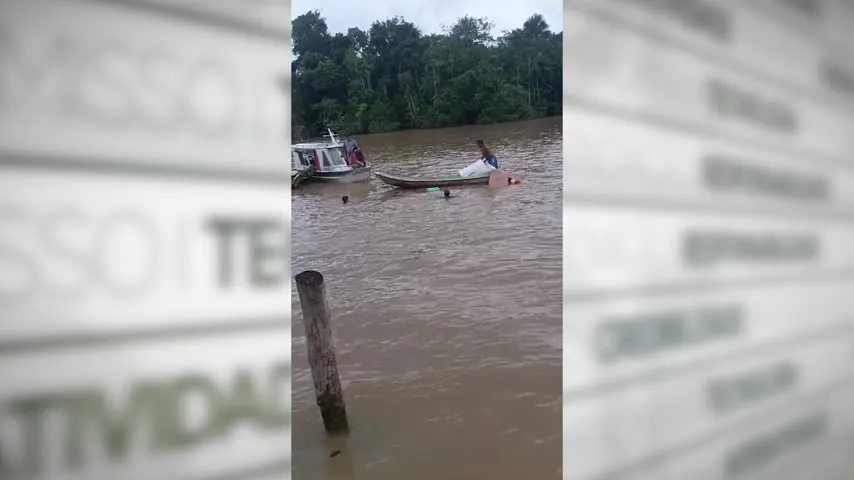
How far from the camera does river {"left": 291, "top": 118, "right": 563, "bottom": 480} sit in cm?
362

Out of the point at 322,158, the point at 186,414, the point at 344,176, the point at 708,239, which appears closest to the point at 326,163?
the point at 322,158

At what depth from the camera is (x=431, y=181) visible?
10836 mm

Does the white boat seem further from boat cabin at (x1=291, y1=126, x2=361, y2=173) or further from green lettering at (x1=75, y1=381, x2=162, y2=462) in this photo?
green lettering at (x1=75, y1=381, x2=162, y2=462)

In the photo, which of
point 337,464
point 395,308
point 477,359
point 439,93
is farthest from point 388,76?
point 337,464

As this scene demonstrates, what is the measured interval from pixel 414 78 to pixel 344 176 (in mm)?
7832

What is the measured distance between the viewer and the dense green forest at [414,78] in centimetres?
1684

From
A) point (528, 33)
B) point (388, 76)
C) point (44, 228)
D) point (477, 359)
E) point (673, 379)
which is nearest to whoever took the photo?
point (44, 228)

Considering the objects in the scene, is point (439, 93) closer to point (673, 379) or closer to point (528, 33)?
point (528, 33)

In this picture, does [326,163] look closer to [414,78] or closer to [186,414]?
[414,78]

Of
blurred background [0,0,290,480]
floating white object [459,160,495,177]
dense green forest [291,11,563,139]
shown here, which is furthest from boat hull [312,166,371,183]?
blurred background [0,0,290,480]

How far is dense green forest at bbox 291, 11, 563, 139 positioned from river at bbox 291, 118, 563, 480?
571cm

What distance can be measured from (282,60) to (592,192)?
51 centimetres

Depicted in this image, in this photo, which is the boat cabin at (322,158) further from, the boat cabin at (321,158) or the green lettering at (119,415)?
the green lettering at (119,415)

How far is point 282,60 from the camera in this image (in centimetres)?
66
